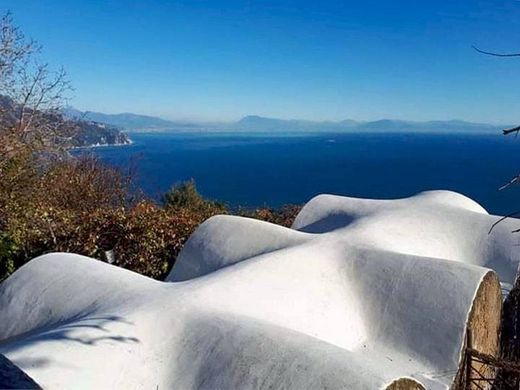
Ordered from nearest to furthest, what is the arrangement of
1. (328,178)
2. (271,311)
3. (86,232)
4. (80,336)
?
(80,336) → (271,311) → (86,232) → (328,178)

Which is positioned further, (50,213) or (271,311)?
(50,213)

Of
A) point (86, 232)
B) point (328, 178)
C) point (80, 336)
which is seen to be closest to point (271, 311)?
point (80, 336)

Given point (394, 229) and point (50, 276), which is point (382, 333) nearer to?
point (394, 229)

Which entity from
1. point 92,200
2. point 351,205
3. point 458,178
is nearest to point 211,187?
point 458,178

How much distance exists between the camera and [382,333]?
6.60m

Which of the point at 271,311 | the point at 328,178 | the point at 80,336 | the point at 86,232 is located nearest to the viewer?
the point at 80,336

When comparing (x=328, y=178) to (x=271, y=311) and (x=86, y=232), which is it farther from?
(x=271, y=311)

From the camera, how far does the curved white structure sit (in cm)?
445

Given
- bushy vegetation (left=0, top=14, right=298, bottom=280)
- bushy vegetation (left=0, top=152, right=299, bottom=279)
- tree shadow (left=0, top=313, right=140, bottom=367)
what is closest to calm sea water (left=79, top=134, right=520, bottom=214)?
bushy vegetation (left=0, top=14, right=298, bottom=280)

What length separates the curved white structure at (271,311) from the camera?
4445mm

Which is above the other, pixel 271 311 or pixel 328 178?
pixel 271 311

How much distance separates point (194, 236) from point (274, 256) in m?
2.96

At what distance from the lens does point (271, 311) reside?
608 cm

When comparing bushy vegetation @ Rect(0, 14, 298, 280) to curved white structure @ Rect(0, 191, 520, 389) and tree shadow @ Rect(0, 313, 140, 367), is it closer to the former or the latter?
curved white structure @ Rect(0, 191, 520, 389)
